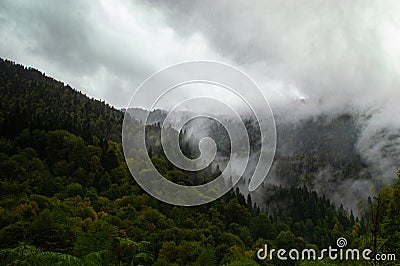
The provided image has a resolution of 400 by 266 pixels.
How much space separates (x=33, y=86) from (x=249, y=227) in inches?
4805

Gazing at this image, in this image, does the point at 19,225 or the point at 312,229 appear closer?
the point at 19,225

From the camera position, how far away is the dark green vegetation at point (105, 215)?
11.9 meters

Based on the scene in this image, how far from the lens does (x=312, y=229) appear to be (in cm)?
11025

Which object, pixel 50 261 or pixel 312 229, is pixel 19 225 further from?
pixel 312 229

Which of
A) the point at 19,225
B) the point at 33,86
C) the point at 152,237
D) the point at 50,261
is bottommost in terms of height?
the point at 50,261

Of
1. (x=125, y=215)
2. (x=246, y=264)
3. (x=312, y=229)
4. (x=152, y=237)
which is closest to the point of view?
(x=246, y=264)

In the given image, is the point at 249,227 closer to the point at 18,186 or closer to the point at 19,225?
the point at 18,186

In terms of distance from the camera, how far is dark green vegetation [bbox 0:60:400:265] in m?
11.9

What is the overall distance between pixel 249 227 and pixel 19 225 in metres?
63.2

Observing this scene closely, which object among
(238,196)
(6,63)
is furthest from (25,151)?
(6,63)

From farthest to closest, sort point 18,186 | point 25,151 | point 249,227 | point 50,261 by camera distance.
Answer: point 249,227, point 25,151, point 18,186, point 50,261

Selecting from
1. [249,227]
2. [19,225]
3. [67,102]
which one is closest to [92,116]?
[67,102]

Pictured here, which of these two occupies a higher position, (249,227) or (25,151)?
(25,151)

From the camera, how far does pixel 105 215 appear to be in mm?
50781
